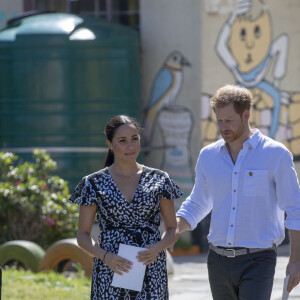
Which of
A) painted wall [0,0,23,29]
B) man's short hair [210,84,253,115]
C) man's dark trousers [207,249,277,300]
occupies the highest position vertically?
man's short hair [210,84,253,115]

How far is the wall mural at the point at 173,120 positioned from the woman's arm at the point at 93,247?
8602mm

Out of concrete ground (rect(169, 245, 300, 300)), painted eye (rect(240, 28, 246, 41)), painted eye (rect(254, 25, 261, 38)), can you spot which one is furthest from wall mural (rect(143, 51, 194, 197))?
concrete ground (rect(169, 245, 300, 300))

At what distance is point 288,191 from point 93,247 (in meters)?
1.11

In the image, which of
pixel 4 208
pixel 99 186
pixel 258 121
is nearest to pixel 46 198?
pixel 4 208

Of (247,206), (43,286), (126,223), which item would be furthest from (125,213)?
(43,286)

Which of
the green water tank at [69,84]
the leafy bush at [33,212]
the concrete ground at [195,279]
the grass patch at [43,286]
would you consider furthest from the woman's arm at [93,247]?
the green water tank at [69,84]

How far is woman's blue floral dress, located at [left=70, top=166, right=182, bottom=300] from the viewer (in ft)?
15.9

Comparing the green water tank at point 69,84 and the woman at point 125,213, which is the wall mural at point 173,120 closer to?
the green water tank at point 69,84

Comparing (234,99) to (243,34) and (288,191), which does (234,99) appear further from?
(243,34)

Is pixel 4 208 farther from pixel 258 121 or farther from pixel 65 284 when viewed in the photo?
pixel 258 121

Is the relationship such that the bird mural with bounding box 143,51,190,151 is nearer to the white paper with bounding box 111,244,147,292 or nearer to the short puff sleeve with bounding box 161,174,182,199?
the short puff sleeve with bounding box 161,174,182,199

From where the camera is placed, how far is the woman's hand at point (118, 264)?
15.6 feet

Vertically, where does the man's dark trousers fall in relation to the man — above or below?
below

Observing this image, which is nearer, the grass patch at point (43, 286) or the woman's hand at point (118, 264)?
the woman's hand at point (118, 264)
